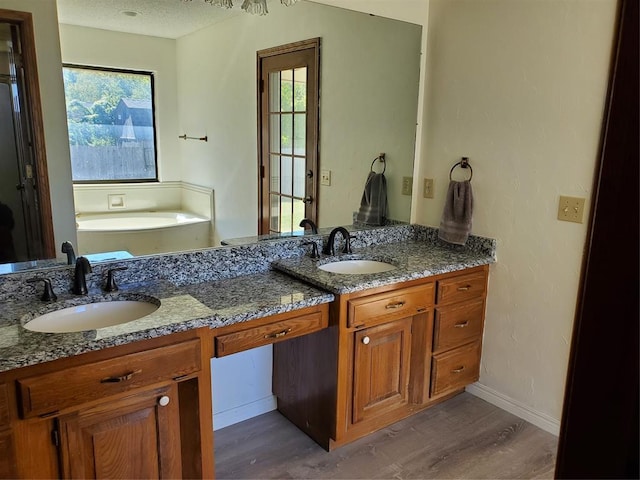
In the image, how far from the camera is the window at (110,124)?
1756 millimetres

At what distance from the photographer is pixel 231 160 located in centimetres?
223

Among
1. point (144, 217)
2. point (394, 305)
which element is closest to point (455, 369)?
point (394, 305)

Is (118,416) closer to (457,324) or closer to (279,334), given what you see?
(279,334)

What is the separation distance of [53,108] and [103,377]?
965mm

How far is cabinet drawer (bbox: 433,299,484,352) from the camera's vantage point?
2363mm

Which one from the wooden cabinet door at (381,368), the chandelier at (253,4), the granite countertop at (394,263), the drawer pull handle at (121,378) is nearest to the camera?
the drawer pull handle at (121,378)

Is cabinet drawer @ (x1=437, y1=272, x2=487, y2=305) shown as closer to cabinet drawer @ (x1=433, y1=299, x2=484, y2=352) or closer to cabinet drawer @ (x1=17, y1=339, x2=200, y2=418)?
→ cabinet drawer @ (x1=433, y1=299, x2=484, y2=352)

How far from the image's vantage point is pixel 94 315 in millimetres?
1697

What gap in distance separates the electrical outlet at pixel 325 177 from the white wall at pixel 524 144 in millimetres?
610

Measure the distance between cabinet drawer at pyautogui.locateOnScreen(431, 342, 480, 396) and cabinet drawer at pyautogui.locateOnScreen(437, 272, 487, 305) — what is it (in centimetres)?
28

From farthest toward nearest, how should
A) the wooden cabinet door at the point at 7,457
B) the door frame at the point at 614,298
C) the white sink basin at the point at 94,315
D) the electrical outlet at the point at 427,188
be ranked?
the electrical outlet at the point at 427,188 < the white sink basin at the point at 94,315 < the wooden cabinet door at the point at 7,457 < the door frame at the point at 614,298

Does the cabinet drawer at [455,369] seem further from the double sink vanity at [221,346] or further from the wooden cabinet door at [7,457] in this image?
the wooden cabinet door at [7,457]

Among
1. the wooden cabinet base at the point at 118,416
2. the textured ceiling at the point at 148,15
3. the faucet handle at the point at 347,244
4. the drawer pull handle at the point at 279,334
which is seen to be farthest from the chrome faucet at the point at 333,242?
the textured ceiling at the point at 148,15

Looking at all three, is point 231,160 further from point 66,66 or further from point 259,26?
point 66,66
